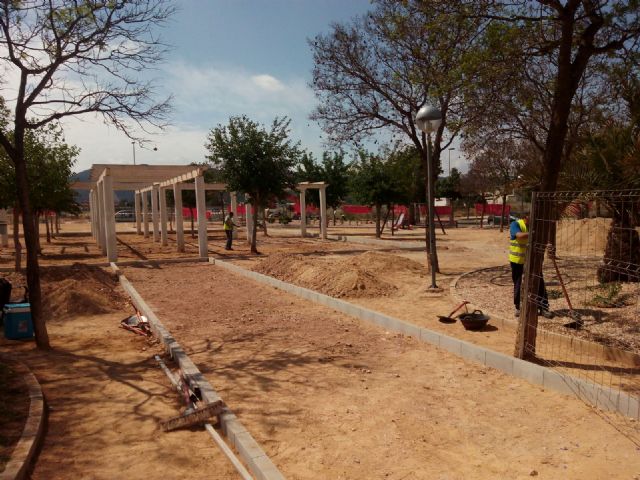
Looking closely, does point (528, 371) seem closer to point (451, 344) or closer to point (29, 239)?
point (451, 344)

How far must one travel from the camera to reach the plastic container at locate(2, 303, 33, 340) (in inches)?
289

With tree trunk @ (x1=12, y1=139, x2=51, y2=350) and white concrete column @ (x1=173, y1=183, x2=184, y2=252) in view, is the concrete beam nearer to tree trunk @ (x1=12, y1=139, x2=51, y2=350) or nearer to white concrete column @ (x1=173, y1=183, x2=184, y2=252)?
white concrete column @ (x1=173, y1=183, x2=184, y2=252)

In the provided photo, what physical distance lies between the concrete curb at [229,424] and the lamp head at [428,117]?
6.13m

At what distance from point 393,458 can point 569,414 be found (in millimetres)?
1797

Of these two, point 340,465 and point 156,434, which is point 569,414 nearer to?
point 340,465

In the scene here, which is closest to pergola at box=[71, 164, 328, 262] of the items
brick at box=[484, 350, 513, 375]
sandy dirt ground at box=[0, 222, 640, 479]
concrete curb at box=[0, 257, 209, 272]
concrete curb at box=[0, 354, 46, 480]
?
concrete curb at box=[0, 257, 209, 272]

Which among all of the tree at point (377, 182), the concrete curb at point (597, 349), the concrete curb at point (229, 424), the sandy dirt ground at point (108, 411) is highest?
the tree at point (377, 182)

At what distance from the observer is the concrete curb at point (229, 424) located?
3.45m

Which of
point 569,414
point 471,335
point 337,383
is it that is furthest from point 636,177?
point 337,383

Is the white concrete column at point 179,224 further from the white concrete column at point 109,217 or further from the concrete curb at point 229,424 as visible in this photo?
the concrete curb at point 229,424

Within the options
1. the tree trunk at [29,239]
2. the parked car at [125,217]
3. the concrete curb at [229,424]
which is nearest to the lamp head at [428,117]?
the concrete curb at [229,424]

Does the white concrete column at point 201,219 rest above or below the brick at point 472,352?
above

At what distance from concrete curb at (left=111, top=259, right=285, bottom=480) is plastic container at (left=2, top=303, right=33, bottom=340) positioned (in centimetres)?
183

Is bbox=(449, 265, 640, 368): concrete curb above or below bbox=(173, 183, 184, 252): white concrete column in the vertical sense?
below
